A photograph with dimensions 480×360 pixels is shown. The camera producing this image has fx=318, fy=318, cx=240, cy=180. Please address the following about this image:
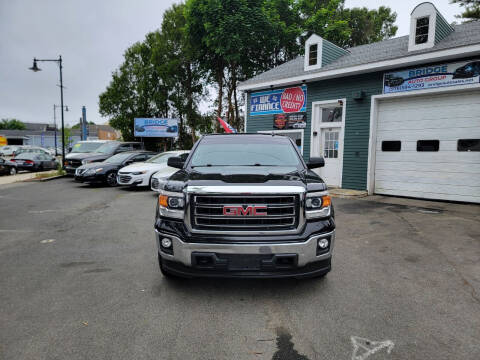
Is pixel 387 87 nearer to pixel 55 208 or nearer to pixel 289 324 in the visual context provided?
pixel 289 324

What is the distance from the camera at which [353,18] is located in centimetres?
2902

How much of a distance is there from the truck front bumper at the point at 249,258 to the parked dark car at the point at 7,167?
20.5 meters

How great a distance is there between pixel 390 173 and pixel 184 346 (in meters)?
9.93

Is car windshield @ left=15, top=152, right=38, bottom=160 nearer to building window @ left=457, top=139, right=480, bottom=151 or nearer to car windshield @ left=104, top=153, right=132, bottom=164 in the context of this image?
car windshield @ left=104, top=153, right=132, bottom=164

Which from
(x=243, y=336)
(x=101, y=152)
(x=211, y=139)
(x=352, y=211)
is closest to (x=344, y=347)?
(x=243, y=336)

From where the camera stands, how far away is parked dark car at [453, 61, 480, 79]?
28.4ft

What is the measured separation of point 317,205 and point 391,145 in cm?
855

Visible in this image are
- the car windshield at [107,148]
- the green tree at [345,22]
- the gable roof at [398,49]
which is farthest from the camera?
the green tree at [345,22]

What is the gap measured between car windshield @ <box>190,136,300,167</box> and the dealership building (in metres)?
7.11

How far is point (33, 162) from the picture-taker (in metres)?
21.1

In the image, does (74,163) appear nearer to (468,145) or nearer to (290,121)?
(290,121)

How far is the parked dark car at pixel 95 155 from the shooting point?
592 inches

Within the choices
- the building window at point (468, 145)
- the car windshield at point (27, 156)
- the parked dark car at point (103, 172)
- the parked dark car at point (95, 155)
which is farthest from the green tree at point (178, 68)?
the building window at point (468, 145)

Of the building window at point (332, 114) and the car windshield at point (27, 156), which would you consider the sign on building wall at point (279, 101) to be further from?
the car windshield at point (27, 156)
